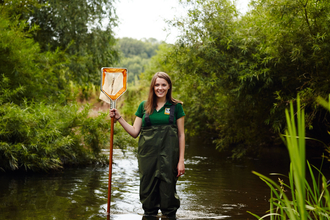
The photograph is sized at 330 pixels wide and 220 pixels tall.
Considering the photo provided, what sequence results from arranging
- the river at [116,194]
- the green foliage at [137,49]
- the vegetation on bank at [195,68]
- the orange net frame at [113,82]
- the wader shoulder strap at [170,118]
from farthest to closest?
the green foliage at [137,49] → the vegetation on bank at [195,68] → the river at [116,194] → the orange net frame at [113,82] → the wader shoulder strap at [170,118]

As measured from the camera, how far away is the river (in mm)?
4730

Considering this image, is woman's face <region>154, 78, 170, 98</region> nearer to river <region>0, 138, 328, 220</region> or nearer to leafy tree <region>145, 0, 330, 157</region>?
river <region>0, 138, 328, 220</region>

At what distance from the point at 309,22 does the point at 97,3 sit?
28.0 ft

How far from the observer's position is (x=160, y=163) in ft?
12.4

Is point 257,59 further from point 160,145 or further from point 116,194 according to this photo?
point 160,145

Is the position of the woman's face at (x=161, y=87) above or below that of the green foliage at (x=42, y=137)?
above

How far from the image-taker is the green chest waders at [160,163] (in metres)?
3.76

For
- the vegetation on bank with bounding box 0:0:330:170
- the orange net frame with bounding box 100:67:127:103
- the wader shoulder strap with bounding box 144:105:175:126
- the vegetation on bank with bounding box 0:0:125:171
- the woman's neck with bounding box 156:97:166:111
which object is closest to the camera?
the wader shoulder strap with bounding box 144:105:175:126

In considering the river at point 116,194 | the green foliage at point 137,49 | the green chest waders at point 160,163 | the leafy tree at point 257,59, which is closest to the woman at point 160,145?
the green chest waders at point 160,163

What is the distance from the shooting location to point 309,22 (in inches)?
310

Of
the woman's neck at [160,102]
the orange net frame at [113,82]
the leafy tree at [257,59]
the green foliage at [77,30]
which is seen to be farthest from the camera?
the green foliage at [77,30]

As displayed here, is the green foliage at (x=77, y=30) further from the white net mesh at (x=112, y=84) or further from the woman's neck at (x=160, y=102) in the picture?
the woman's neck at (x=160, y=102)

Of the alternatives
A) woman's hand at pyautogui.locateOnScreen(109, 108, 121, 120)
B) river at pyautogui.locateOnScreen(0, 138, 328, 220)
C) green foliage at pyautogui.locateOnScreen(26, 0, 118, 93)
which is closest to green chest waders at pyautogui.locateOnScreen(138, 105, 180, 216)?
woman's hand at pyautogui.locateOnScreen(109, 108, 121, 120)

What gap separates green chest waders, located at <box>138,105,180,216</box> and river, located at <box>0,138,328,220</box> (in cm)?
82
